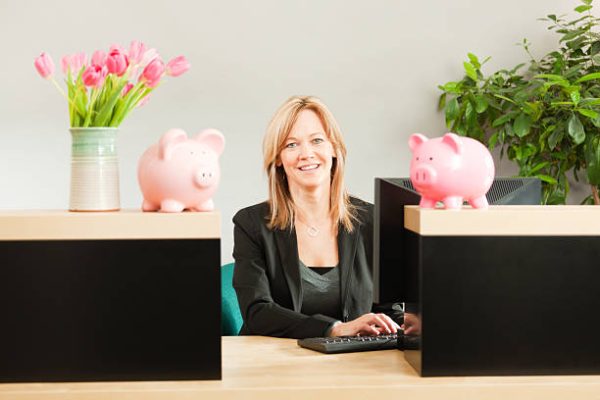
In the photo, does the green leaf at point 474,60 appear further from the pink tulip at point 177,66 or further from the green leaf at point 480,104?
the pink tulip at point 177,66

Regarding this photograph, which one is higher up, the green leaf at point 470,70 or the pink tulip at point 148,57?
the green leaf at point 470,70

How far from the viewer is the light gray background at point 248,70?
13.3 ft

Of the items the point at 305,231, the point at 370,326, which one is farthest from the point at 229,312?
the point at 370,326

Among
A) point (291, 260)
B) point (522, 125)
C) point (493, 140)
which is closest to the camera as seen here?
point (291, 260)

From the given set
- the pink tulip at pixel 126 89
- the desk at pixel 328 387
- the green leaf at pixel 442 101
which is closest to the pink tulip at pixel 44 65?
the pink tulip at pixel 126 89

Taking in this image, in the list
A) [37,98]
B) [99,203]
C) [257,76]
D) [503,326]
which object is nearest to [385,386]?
[503,326]

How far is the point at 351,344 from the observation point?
6.10 ft

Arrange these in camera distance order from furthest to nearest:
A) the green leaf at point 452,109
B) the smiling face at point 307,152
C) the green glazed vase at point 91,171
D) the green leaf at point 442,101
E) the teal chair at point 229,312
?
the green leaf at point 442,101, the green leaf at point 452,109, the teal chair at point 229,312, the smiling face at point 307,152, the green glazed vase at point 91,171

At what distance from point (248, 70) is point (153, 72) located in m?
2.57

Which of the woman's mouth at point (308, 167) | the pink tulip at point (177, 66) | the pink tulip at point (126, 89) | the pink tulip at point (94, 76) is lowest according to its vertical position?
the woman's mouth at point (308, 167)

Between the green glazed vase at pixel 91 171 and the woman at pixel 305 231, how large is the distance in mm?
1011

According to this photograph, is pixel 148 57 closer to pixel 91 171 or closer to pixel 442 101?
pixel 91 171

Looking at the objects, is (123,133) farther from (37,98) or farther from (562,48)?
(562,48)

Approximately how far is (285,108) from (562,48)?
1.92m
